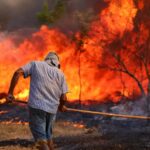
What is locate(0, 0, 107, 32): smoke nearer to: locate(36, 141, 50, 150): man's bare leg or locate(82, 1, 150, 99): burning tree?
locate(82, 1, 150, 99): burning tree

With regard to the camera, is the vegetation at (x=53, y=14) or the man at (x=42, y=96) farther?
the vegetation at (x=53, y=14)

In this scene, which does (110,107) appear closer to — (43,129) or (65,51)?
(65,51)

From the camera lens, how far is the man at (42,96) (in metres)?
8.04

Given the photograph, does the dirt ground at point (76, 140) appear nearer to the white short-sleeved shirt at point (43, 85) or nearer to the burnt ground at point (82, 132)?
the burnt ground at point (82, 132)

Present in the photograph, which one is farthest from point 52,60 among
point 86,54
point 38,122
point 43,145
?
point 86,54

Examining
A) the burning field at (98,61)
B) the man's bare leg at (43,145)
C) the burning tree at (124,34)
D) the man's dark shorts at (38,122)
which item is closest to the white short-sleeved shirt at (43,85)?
the man's dark shorts at (38,122)

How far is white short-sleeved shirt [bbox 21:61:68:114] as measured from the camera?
8.03 m

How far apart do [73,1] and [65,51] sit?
332 inches

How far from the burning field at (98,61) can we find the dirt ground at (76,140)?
17.2 inches

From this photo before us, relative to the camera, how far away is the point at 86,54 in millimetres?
30562

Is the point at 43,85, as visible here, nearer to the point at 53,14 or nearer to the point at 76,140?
the point at 76,140

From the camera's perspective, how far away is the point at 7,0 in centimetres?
4541

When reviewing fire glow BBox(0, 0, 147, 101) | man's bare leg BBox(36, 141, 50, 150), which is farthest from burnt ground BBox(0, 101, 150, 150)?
→ man's bare leg BBox(36, 141, 50, 150)

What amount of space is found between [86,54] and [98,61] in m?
1.02
